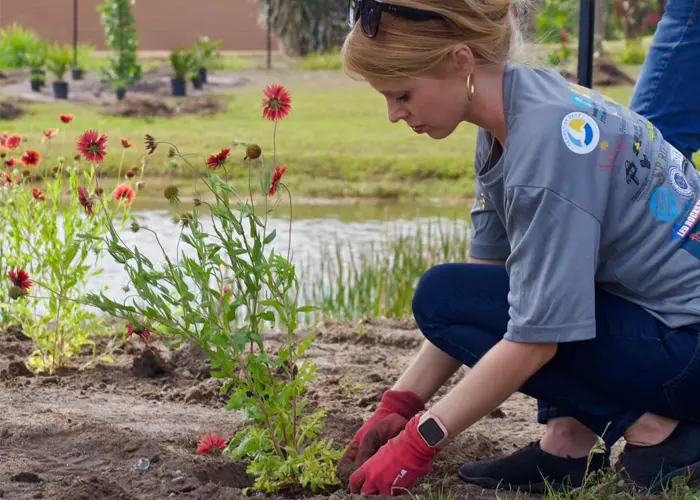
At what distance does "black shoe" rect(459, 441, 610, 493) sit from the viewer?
6.72 ft

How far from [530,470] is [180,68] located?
1239 centimetres

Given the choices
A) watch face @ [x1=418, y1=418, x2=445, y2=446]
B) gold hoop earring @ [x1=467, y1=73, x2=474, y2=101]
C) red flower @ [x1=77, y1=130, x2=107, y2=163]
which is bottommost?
watch face @ [x1=418, y1=418, x2=445, y2=446]

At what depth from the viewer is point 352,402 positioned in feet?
8.82

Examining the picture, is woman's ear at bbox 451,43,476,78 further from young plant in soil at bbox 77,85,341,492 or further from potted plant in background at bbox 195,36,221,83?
potted plant in background at bbox 195,36,221,83

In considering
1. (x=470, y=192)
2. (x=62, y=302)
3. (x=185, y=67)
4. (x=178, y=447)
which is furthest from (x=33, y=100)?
(x=178, y=447)

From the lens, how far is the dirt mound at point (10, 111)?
11.9 metres

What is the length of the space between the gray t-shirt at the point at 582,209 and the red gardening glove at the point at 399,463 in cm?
26

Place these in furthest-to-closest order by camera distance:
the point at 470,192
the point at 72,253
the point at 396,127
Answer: the point at 396,127
the point at 470,192
the point at 72,253

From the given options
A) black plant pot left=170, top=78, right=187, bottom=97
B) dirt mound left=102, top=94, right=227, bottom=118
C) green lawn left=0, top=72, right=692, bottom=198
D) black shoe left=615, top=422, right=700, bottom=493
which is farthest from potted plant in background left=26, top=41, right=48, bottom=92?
black shoe left=615, top=422, right=700, bottom=493

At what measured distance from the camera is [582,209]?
171 centimetres

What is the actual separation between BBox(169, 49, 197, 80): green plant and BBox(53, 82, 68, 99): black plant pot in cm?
150

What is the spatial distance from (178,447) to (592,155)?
3.66 ft

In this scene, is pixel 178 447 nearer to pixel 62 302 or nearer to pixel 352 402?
pixel 352 402

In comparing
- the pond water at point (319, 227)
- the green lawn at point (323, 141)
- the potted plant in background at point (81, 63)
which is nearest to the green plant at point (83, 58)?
the potted plant in background at point (81, 63)
